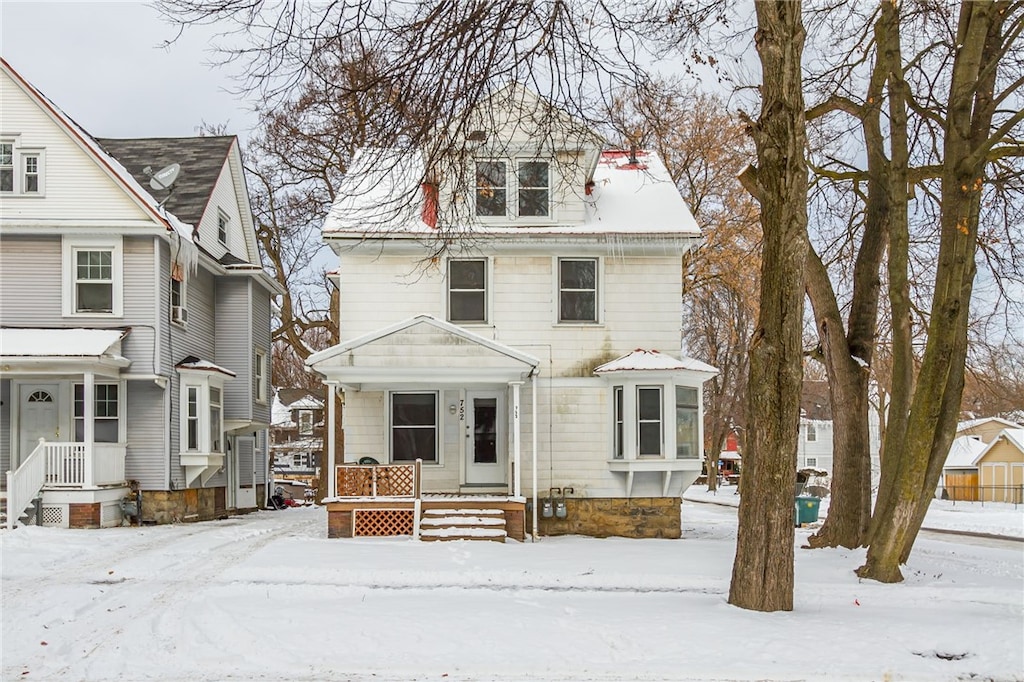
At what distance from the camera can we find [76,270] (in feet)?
69.1

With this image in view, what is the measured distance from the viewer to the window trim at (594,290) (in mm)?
19266

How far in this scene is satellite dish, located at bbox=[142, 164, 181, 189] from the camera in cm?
2412

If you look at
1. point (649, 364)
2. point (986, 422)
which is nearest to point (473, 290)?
point (649, 364)

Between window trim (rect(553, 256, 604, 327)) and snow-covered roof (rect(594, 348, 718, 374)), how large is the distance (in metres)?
0.93

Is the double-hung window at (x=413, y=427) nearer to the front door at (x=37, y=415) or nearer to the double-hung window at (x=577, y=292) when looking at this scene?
the double-hung window at (x=577, y=292)

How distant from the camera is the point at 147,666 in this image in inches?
345

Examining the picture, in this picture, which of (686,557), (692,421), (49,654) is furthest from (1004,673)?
(692,421)

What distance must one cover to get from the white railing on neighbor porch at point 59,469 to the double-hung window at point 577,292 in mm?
9782

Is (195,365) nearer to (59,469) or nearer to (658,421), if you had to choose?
(59,469)

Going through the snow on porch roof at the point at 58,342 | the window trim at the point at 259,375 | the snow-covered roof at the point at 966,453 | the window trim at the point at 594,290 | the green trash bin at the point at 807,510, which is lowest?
the snow-covered roof at the point at 966,453

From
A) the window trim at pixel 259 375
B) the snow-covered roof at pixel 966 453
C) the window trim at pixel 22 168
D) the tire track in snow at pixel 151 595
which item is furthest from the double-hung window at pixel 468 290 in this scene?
the snow-covered roof at pixel 966 453

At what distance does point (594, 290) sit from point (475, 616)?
989cm

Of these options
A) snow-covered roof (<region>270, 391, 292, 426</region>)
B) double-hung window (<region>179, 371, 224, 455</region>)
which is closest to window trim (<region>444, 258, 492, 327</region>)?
double-hung window (<region>179, 371, 224, 455</region>)

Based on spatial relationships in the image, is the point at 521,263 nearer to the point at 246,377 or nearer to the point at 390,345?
the point at 390,345
